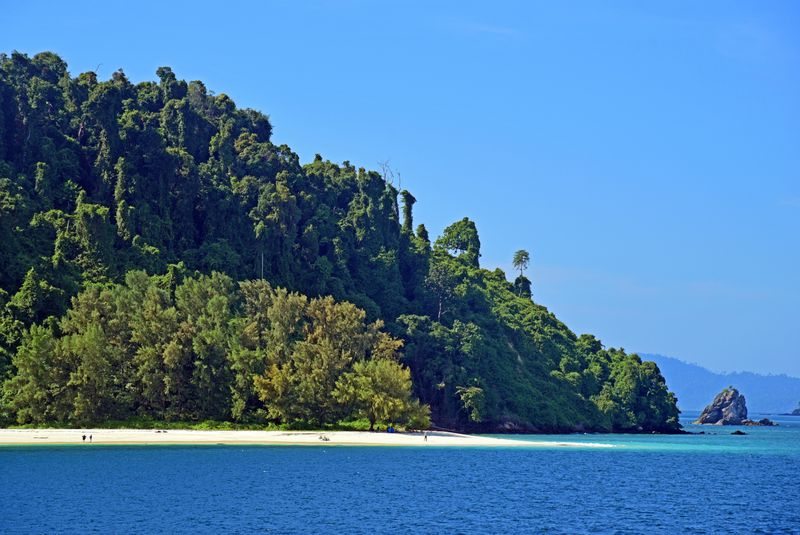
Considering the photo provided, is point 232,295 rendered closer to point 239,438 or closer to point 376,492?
point 239,438

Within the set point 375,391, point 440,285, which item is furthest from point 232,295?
point 440,285

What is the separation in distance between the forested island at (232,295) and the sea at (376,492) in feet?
37.0

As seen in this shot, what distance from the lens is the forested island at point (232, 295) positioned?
97562mm

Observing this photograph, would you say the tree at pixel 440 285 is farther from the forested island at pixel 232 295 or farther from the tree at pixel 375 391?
the tree at pixel 375 391

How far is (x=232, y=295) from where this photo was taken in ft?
355

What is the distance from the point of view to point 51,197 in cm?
11606

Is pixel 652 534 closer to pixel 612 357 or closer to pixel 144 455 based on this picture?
pixel 144 455

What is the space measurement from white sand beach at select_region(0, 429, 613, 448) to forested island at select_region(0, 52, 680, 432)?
311 centimetres

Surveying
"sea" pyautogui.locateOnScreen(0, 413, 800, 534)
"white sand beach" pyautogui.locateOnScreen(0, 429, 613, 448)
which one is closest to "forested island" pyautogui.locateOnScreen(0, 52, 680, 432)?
"white sand beach" pyautogui.locateOnScreen(0, 429, 613, 448)

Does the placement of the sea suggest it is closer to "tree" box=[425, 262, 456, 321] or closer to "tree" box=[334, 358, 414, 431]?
"tree" box=[334, 358, 414, 431]

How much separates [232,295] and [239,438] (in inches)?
786

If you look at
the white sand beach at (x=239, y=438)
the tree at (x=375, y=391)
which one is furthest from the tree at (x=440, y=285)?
the tree at (x=375, y=391)

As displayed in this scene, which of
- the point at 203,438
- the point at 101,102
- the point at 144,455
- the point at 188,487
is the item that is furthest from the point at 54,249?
the point at 188,487

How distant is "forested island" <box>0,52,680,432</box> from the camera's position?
97562 mm
